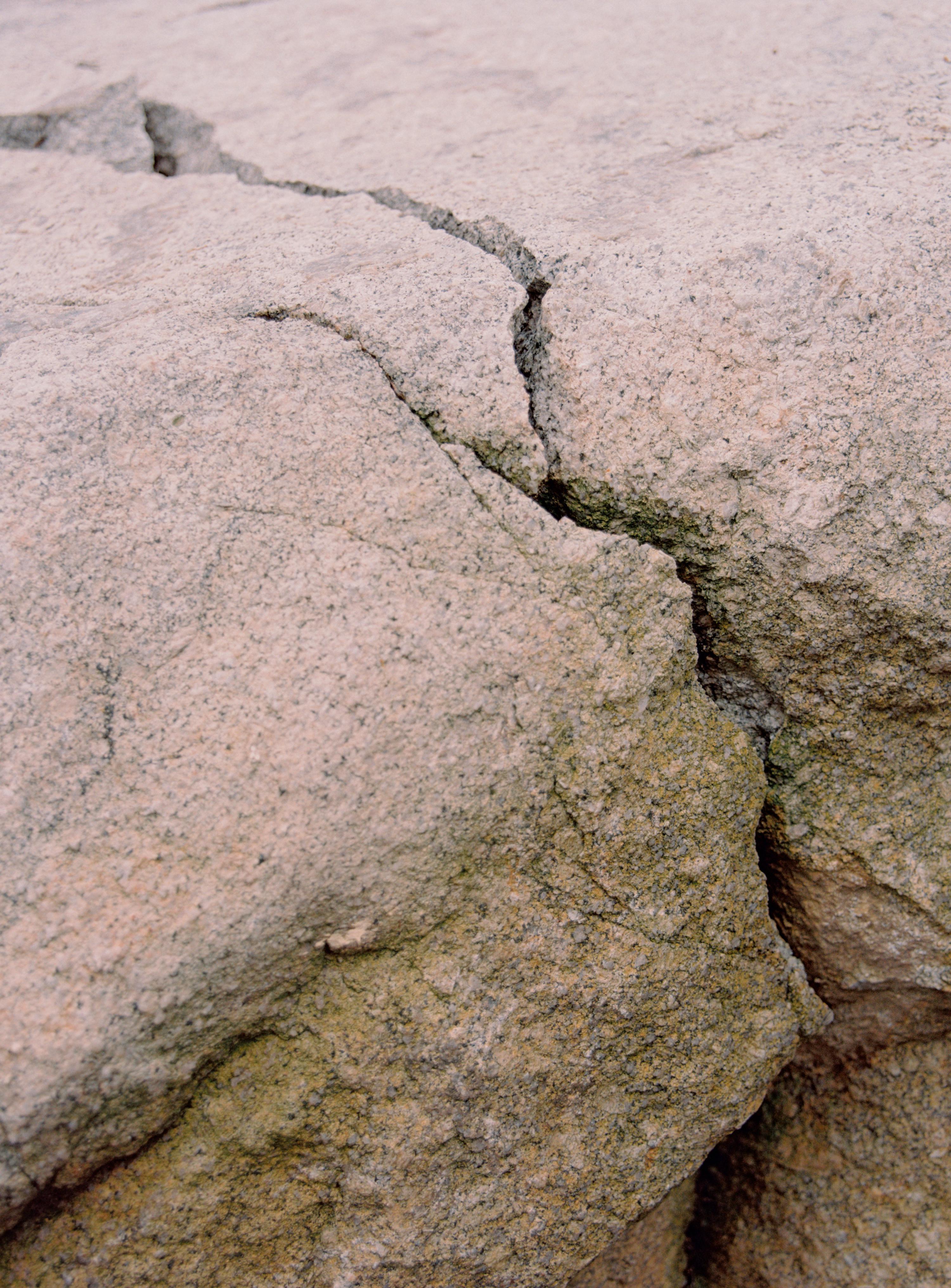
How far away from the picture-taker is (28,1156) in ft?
2.36

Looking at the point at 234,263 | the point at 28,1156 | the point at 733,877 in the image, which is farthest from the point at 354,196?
the point at 28,1156

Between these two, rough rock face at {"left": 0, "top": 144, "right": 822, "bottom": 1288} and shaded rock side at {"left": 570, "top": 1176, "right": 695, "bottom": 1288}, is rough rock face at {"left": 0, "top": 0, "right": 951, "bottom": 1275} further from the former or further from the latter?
shaded rock side at {"left": 570, "top": 1176, "right": 695, "bottom": 1288}

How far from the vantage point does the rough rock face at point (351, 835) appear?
756mm

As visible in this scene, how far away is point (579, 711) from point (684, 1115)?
16.4 inches

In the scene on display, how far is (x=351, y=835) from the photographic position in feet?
2.55

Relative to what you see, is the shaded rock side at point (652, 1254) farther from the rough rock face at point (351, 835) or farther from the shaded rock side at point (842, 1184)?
the rough rock face at point (351, 835)

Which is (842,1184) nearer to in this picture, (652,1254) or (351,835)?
(652,1254)

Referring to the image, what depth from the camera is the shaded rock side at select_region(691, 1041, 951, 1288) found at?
1074mm

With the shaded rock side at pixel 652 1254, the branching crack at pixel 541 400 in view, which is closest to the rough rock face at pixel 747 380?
the branching crack at pixel 541 400

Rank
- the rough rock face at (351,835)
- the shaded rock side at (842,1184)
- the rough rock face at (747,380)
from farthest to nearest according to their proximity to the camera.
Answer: the shaded rock side at (842,1184) → the rough rock face at (747,380) → the rough rock face at (351,835)

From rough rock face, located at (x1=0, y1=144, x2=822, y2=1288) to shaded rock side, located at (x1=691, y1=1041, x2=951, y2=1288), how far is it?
0.91 ft

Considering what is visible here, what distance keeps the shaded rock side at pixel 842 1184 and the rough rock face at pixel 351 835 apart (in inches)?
10.9

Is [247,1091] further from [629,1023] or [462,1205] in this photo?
[629,1023]

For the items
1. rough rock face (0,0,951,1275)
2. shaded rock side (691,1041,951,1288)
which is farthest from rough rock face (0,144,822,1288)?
shaded rock side (691,1041,951,1288)
